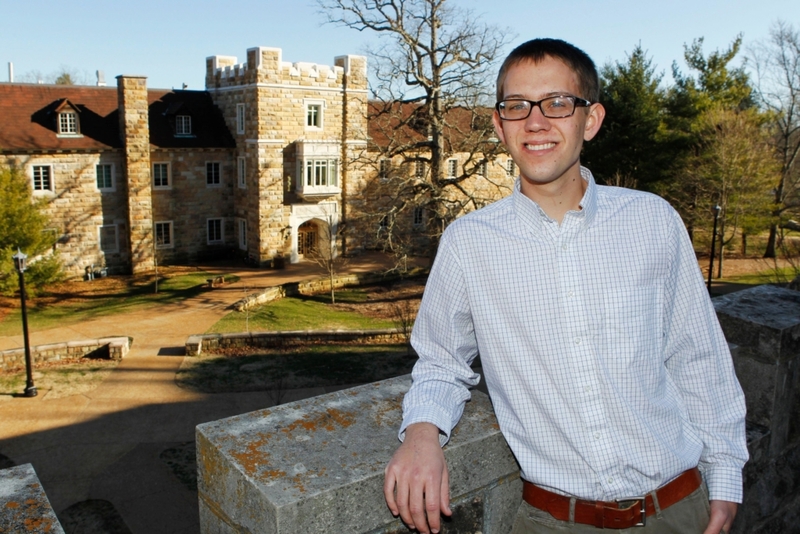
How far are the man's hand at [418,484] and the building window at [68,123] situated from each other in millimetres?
31971

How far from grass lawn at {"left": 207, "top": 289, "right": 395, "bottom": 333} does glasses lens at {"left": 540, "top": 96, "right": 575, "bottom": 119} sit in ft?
70.9

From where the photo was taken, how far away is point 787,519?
372 cm

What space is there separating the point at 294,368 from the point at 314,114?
17.9 m

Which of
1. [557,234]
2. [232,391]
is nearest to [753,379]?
[557,234]

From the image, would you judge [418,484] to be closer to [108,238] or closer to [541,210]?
[541,210]

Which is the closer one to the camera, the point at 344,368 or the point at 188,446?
the point at 188,446

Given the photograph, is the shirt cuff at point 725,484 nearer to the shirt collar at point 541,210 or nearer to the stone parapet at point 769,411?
the shirt collar at point 541,210

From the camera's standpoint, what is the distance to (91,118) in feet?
103

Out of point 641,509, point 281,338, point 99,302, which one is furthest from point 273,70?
point 641,509

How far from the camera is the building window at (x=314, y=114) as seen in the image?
1321 inches

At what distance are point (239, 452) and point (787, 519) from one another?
122 inches

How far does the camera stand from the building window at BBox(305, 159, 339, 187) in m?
33.5

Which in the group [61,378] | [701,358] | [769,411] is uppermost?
[701,358]

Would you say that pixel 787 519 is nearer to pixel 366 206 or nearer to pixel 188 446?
pixel 188 446
